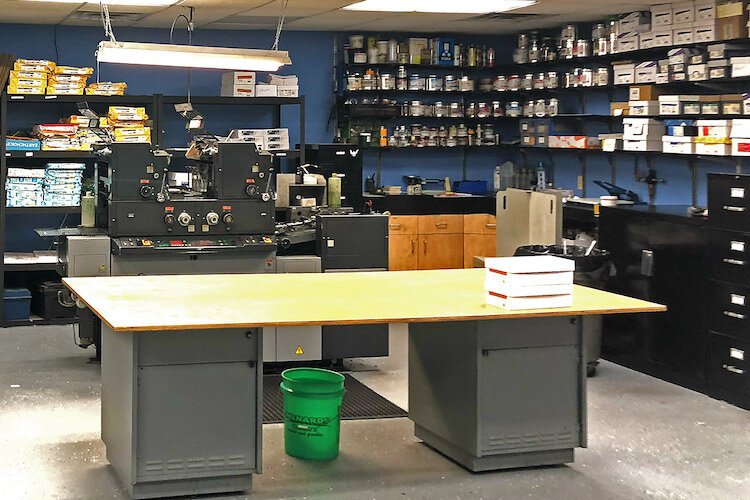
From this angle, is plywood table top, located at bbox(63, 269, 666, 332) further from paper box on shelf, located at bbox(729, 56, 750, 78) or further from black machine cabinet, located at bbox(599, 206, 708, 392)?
paper box on shelf, located at bbox(729, 56, 750, 78)

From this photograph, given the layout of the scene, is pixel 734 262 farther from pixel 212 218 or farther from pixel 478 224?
pixel 478 224

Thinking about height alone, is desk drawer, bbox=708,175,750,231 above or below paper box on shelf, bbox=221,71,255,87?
below

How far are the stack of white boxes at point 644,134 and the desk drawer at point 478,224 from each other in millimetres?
2247

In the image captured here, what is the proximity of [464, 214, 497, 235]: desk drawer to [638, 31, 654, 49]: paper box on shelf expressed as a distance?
2574mm

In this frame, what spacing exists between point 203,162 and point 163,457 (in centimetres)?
367

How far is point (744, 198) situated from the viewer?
23.1 feet

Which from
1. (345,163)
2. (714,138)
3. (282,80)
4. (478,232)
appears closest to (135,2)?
(282,80)

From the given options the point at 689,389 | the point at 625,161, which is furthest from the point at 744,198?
the point at 625,161

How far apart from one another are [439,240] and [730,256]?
434 centimetres

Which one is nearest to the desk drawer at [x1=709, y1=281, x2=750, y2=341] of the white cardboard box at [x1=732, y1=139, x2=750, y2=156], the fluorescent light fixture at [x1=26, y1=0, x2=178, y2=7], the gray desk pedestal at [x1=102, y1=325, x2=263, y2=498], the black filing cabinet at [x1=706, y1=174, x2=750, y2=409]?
the black filing cabinet at [x1=706, y1=174, x2=750, y2=409]

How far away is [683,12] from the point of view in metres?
8.77

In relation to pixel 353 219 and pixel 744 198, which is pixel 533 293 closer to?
pixel 744 198

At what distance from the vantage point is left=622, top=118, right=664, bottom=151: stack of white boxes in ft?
29.7

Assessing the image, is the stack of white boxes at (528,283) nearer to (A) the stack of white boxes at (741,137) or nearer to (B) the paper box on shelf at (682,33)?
(A) the stack of white boxes at (741,137)
